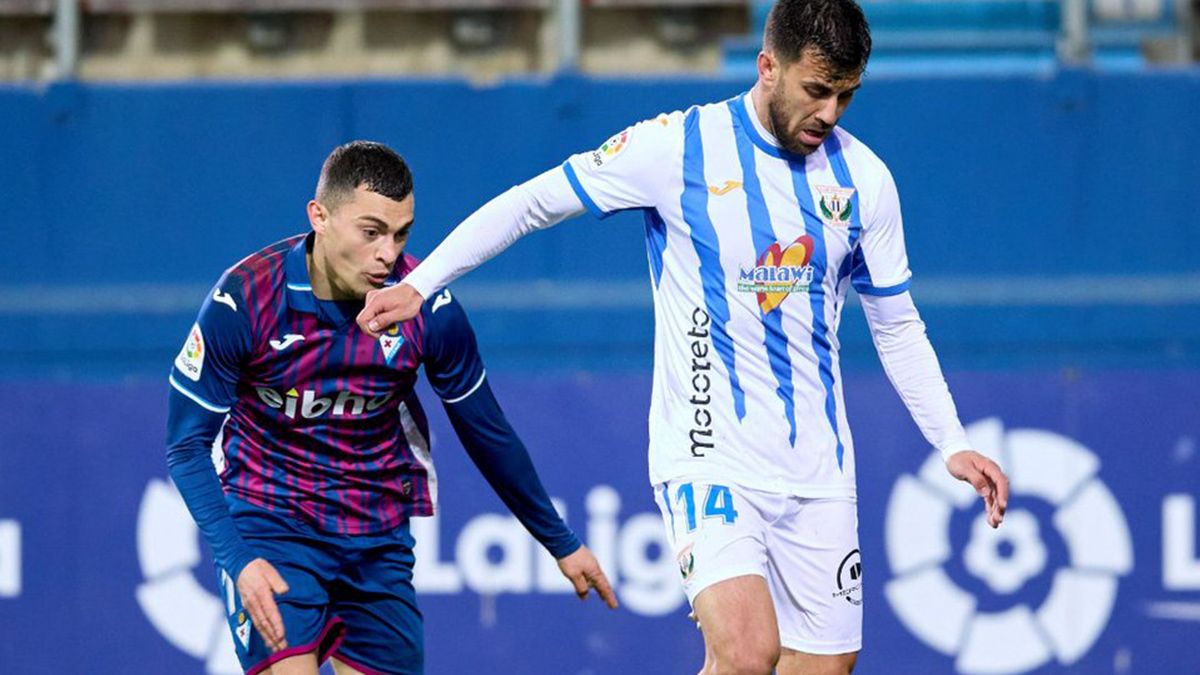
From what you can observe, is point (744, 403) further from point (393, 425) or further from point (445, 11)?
point (445, 11)

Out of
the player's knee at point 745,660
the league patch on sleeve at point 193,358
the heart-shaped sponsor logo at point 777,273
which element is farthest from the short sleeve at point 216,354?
the player's knee at point 745,660

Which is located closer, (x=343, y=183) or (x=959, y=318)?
(x=343, y=183)

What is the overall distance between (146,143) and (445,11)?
5.21 ft

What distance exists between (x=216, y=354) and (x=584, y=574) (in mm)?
1068

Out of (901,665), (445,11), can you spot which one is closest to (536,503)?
(901,665)

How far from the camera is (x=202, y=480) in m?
3.89

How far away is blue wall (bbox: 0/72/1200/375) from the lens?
6582 millimetres

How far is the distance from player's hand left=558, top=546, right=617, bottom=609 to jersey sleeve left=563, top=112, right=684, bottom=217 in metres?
0.88

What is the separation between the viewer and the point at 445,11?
7605 millimetres

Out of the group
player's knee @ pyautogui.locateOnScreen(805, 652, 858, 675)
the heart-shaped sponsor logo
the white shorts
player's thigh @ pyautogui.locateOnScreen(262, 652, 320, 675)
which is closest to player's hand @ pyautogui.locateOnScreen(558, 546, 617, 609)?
the white shorts

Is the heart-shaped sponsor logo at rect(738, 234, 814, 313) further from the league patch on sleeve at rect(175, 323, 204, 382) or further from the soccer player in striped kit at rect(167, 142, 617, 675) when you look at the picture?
the league patch on sleeve at rect(175, 323, 204, 382)

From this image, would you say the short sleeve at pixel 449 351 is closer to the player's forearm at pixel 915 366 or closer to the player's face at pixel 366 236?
the player's face at pixel 366 236

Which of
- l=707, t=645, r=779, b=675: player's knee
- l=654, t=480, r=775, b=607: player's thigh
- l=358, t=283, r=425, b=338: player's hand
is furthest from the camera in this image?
l=654, t=480, r=775, b=607: player's thigh

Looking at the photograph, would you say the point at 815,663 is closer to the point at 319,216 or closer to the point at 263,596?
the point at 263,596
